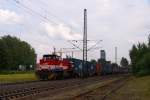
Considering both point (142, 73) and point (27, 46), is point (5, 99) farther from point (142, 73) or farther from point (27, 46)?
point (27, 46)

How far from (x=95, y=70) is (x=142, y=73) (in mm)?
8631

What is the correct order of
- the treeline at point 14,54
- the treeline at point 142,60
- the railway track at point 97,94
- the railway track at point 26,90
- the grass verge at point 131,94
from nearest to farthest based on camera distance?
the railway track at point 26,90 < the railway track at point 97,94 < the grass verge at point 131,94 < the treeline at point 142,60 < the treeline at point 14,54

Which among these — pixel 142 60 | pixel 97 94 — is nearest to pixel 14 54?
pixel 142 60

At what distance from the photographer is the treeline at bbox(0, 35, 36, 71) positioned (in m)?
125

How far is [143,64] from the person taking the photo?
79125 mm

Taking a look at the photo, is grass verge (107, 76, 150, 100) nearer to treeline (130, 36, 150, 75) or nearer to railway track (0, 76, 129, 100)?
railway track (0, 76, 129, 100)

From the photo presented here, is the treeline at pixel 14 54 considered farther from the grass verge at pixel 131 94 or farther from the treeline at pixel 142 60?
the grass verge at pixel 131 94

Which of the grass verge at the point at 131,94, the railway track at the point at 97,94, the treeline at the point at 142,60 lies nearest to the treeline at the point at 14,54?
the treeline at the point at 142,60

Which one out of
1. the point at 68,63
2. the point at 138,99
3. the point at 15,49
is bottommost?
the point at 138,99

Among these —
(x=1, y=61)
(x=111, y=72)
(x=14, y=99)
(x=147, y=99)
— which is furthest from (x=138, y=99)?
(x=1, y=61)

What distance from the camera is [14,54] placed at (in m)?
150

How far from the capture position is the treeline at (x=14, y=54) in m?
125

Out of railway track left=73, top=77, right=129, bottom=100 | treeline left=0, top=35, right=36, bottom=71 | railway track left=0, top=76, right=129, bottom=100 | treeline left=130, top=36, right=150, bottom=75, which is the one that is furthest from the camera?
treeline left=0, top=35, right=36, bottom=71

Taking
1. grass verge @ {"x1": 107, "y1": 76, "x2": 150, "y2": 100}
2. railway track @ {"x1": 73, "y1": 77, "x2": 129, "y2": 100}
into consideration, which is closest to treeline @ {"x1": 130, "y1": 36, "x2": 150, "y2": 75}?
grass verge @ {"x1": 107, "y1": 76, "x2": 150, "y2": 100}
